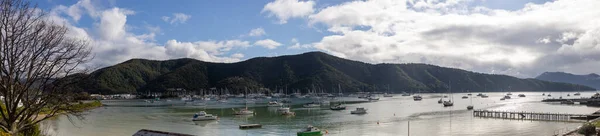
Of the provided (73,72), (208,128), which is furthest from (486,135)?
(73,72)

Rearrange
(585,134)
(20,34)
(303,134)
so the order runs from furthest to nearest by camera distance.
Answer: (303,134) → (585,134) → (20,34)

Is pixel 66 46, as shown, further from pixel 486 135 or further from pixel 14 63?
pixel 486 135

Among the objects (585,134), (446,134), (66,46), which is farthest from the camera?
(446,134)

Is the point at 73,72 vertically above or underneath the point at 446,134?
above

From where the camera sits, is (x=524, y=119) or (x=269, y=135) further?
(x=524, y=119)

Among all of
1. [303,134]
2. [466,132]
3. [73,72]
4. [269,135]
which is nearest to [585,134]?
[466,132]

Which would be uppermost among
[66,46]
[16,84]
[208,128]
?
[66,46]

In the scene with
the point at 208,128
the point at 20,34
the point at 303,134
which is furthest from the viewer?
the point at 208,128

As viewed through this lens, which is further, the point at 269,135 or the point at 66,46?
the point at 269,135

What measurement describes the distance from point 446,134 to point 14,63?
41.9 m

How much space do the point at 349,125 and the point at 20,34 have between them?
4719 centimetres

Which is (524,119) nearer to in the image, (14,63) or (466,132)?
(466,132)

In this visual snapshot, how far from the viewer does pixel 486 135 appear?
4500cm

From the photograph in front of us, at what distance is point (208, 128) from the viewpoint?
54562 mm
